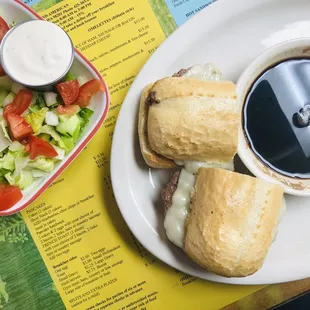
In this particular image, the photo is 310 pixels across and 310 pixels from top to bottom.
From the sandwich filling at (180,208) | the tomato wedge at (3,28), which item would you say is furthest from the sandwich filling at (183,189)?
the tomato wedge at (3,28)

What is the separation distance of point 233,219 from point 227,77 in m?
0.29

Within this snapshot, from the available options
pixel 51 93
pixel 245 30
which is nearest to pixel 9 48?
pixel 51 93

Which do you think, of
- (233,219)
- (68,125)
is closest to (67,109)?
(68,125)

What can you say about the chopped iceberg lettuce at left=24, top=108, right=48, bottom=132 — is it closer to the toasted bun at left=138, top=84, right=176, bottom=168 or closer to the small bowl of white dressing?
the small bowl of white dressing

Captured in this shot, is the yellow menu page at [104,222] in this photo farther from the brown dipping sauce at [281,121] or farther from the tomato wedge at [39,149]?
the brown dipping sauce at [281,121]

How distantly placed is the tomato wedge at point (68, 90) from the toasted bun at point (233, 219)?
0.32 meters

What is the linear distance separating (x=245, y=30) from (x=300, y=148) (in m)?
0.25

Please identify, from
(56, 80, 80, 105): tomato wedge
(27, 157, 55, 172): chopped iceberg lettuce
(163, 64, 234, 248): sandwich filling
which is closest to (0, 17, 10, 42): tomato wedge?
(56, 80, 80, 105): tomato wedge

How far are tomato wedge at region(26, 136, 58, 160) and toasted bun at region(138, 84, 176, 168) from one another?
182 millimetres

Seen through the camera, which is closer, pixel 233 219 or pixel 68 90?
pixel 233 219

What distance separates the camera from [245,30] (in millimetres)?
1054

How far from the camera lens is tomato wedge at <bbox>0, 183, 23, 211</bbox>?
1.06 meters

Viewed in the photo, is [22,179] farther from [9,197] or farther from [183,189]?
[183,189]

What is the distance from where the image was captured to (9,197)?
106 cm
